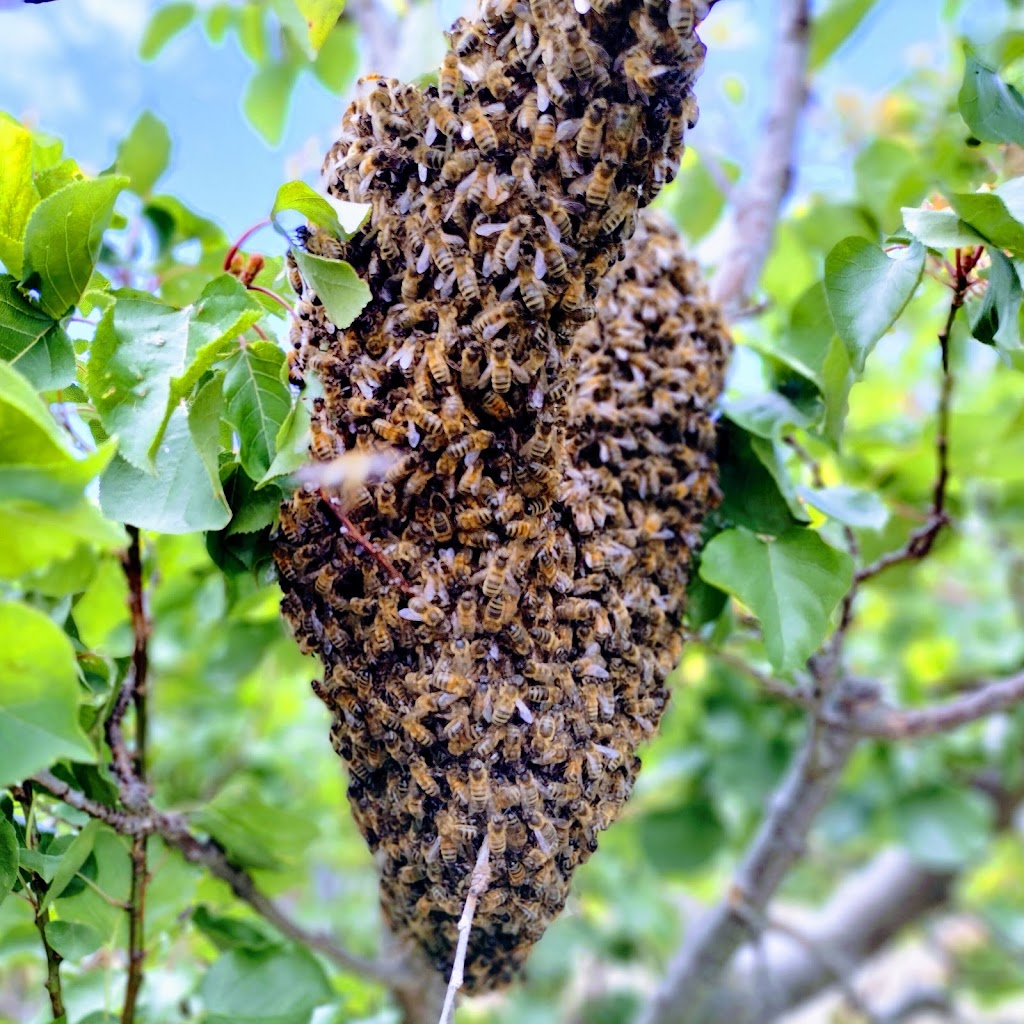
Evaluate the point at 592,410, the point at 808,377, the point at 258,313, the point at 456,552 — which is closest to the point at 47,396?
the point at 258,313

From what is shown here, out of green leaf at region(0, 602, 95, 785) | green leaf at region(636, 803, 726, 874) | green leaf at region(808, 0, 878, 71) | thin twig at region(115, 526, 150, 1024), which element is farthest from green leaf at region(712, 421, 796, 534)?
green leaf at region(636, 803, 726, 874)

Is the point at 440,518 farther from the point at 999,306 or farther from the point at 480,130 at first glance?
the point at 999,306

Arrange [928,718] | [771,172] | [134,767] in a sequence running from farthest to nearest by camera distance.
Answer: [771,172] < [928,718] < [134,767]

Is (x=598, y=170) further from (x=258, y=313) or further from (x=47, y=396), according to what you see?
(x=47, y=396)

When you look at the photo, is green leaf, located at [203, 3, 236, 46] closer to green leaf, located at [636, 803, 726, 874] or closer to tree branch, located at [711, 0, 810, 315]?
tree branch, located at [711, 0, 810, 315]

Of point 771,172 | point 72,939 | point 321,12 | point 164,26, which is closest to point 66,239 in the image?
point 321,12

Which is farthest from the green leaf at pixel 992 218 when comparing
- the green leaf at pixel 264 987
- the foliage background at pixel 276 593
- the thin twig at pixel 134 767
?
the green leaf at pixel 264 987
